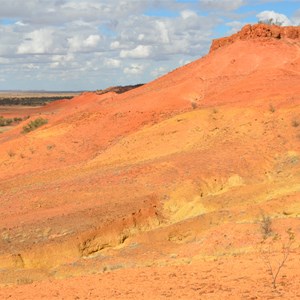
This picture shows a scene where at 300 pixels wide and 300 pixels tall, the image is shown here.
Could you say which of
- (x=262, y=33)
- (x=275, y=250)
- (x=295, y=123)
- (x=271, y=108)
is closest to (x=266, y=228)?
(x=275, y=250)

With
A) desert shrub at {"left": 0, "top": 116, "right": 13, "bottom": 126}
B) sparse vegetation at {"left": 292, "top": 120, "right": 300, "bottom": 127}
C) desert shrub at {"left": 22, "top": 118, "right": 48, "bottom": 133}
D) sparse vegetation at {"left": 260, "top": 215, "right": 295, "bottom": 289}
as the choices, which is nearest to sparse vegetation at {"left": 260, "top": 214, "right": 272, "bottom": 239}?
sparse vegetation at {"left": 260, "top": 215, "right": 295, "bottom": 289}

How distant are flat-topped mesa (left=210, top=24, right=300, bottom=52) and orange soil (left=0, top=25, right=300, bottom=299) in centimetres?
207

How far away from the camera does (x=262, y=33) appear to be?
38.4 m

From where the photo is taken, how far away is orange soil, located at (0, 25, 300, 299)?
11.6m

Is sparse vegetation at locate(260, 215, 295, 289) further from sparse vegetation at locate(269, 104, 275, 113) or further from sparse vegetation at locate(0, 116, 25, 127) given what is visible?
sparse vegetation at locate(0, 116, 25, 127)

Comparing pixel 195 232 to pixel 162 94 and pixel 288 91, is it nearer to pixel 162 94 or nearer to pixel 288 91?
pixel 288 91

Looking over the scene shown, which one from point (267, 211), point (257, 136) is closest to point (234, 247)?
point (267, 211)

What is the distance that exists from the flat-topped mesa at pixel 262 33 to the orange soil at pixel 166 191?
2.07 m

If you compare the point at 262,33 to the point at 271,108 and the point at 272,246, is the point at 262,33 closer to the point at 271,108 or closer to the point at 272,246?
the point at 271,108

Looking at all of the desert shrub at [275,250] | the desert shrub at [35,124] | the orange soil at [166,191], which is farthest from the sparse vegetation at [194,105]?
the desert shrub at [275,250]

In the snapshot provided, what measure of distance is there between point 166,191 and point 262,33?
2276 centimetres

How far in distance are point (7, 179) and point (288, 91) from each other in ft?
52.2

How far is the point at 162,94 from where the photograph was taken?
112 ft

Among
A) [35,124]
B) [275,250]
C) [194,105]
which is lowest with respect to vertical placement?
[275,250]
